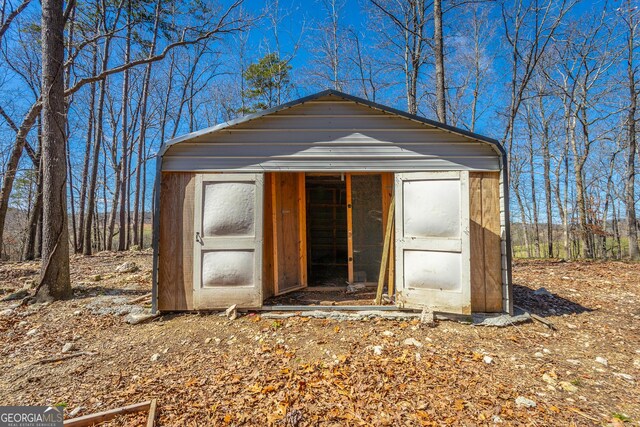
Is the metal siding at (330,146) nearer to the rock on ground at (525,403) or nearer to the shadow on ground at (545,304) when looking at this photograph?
the shadow on ground at (545,304)

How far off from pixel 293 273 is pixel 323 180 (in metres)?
2.30

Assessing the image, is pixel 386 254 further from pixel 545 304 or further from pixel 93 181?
pixel 93 181

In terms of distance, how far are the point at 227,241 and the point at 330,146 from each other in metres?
2.12

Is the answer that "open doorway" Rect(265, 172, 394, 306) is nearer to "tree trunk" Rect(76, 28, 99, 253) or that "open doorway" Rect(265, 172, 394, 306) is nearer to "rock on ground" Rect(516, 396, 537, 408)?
"rock on ground" Rect(516, 396, 537, 408)

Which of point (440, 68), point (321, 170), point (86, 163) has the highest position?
point (440, 68)

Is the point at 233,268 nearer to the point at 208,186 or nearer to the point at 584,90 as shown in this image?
the point at 208,186

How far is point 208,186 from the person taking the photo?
4.09 m

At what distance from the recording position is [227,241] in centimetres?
403

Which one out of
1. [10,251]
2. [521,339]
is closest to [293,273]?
[521,339]

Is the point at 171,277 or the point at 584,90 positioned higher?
the point at 584,90

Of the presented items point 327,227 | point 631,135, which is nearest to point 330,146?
point 327,227

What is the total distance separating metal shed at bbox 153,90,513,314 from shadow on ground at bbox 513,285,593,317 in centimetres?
87

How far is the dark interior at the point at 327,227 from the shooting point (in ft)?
21.5

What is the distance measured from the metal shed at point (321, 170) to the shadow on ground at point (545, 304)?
0.87 metres
